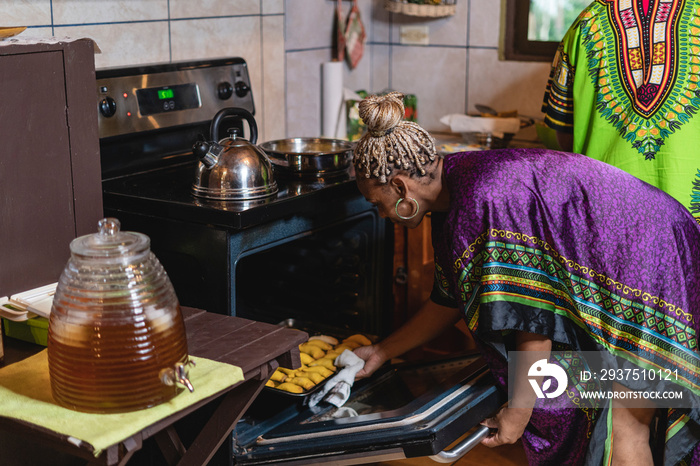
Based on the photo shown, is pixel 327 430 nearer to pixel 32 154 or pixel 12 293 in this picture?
pixel 12 293

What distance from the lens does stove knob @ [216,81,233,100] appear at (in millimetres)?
2273

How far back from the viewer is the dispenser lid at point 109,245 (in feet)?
3.47

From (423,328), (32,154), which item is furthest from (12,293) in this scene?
(423,328)

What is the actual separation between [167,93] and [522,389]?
1.22 metres

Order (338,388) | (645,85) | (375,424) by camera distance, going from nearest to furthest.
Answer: (375,424), (338,388), (645,85)

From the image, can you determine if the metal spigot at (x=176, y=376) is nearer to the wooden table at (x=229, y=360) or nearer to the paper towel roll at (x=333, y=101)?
the wooden table at (x=229, y=360)

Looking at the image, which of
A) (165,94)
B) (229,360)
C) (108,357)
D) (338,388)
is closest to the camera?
(108,357)

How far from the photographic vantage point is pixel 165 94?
2105 mm

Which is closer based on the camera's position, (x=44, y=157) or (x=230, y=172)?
(x=44, y=157)

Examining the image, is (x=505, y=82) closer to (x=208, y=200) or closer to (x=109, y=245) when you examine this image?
(x=208, y=200)

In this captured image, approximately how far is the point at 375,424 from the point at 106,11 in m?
1.36

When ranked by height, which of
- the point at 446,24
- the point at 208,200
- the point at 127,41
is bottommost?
the point at 208,200

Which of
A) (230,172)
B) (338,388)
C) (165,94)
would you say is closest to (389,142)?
(230,172)

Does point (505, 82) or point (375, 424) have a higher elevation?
point (505, 82)
